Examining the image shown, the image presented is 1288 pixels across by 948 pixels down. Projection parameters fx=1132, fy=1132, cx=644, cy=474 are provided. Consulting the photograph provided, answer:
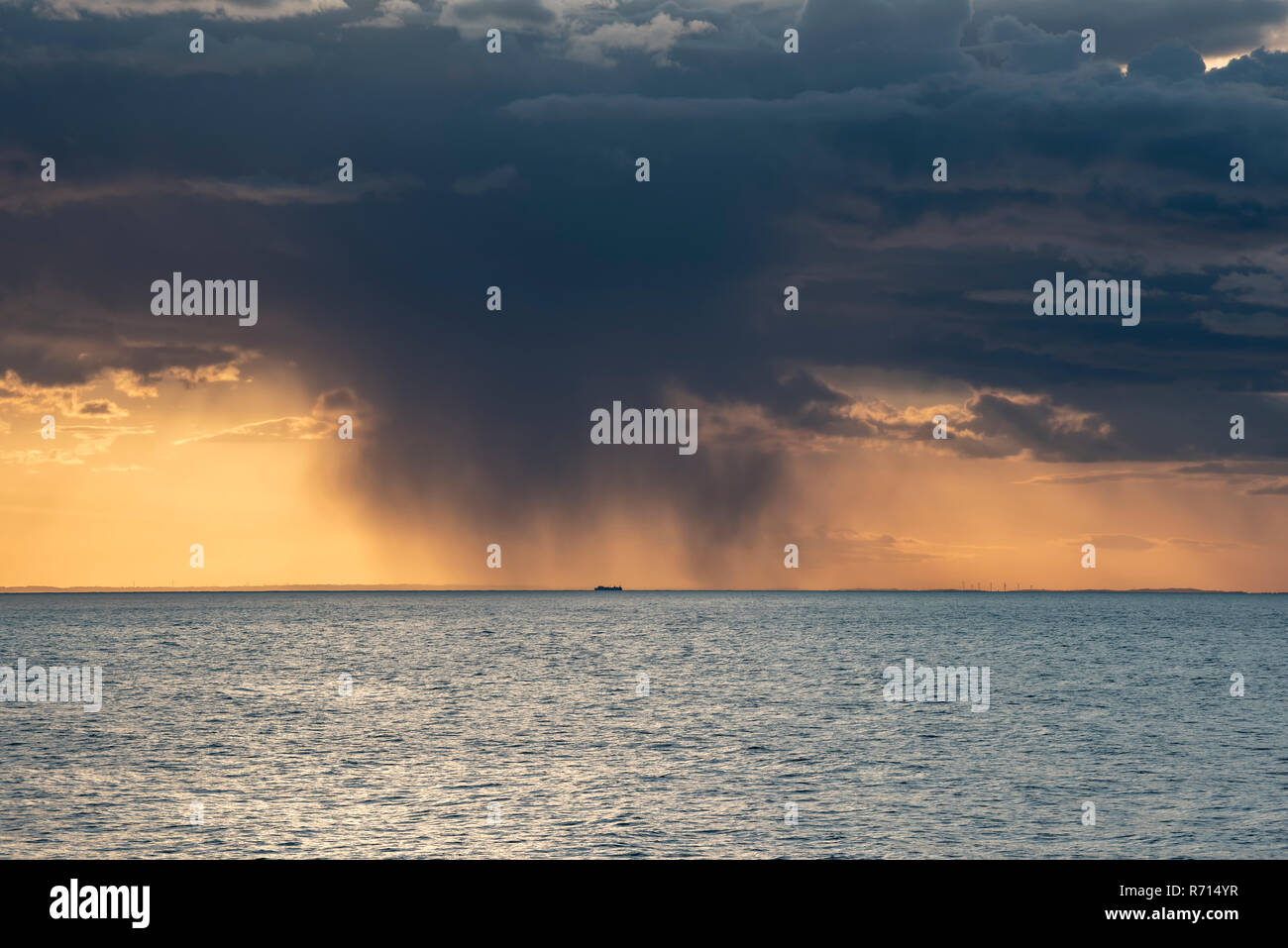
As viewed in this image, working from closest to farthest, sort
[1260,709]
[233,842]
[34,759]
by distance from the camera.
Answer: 1. [233,842]
2. [34,759]
3. [1260,709]

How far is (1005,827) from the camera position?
44750 millimetres
